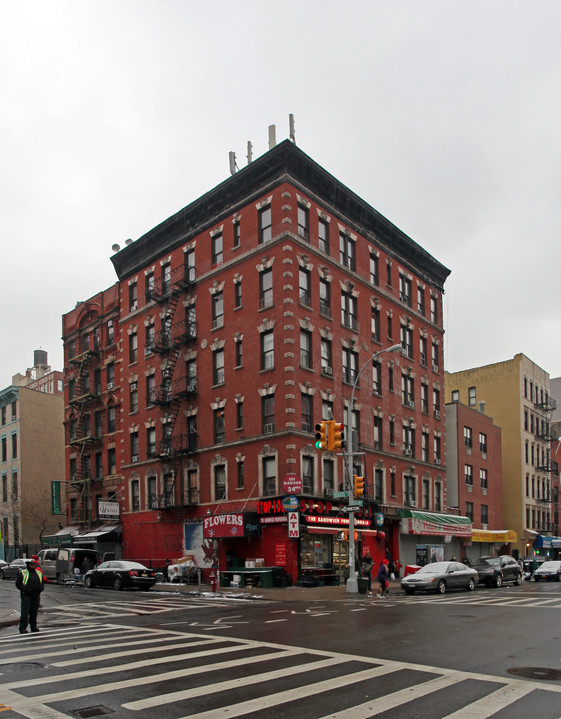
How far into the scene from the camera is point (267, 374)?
115 feet

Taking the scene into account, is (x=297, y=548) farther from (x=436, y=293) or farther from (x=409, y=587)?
(x=436, y=293)

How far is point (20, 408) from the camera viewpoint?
63875mm

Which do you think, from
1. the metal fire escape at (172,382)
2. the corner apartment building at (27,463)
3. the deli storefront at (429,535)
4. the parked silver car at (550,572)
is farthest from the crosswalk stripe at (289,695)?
the corner apartment building at (27,463)

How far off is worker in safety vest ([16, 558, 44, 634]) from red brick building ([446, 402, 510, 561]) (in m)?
40.4

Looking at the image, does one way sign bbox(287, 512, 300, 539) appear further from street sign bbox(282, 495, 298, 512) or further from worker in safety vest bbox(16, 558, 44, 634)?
worker in safety vest bbox(16, 558, 44, 634)

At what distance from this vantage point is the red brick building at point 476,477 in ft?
171

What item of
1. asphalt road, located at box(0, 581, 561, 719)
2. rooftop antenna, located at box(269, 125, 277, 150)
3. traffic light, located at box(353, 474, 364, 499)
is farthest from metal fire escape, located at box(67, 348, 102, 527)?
asphalt road, located at box(0, 581, 561, 719)

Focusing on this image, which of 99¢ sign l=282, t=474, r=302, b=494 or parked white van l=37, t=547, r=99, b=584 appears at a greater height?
99¢ sign l=282, t=474, r=302, b=494

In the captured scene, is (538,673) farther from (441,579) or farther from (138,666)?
(441,579)

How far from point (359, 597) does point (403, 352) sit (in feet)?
73.4

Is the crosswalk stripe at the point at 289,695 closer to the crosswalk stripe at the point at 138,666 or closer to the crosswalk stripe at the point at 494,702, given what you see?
the crosswalk stripe at the point at 494,702

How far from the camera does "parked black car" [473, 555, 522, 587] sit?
33875 mm

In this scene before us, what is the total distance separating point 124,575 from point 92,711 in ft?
85.0

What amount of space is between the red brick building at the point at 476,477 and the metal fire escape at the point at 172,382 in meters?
22.8
